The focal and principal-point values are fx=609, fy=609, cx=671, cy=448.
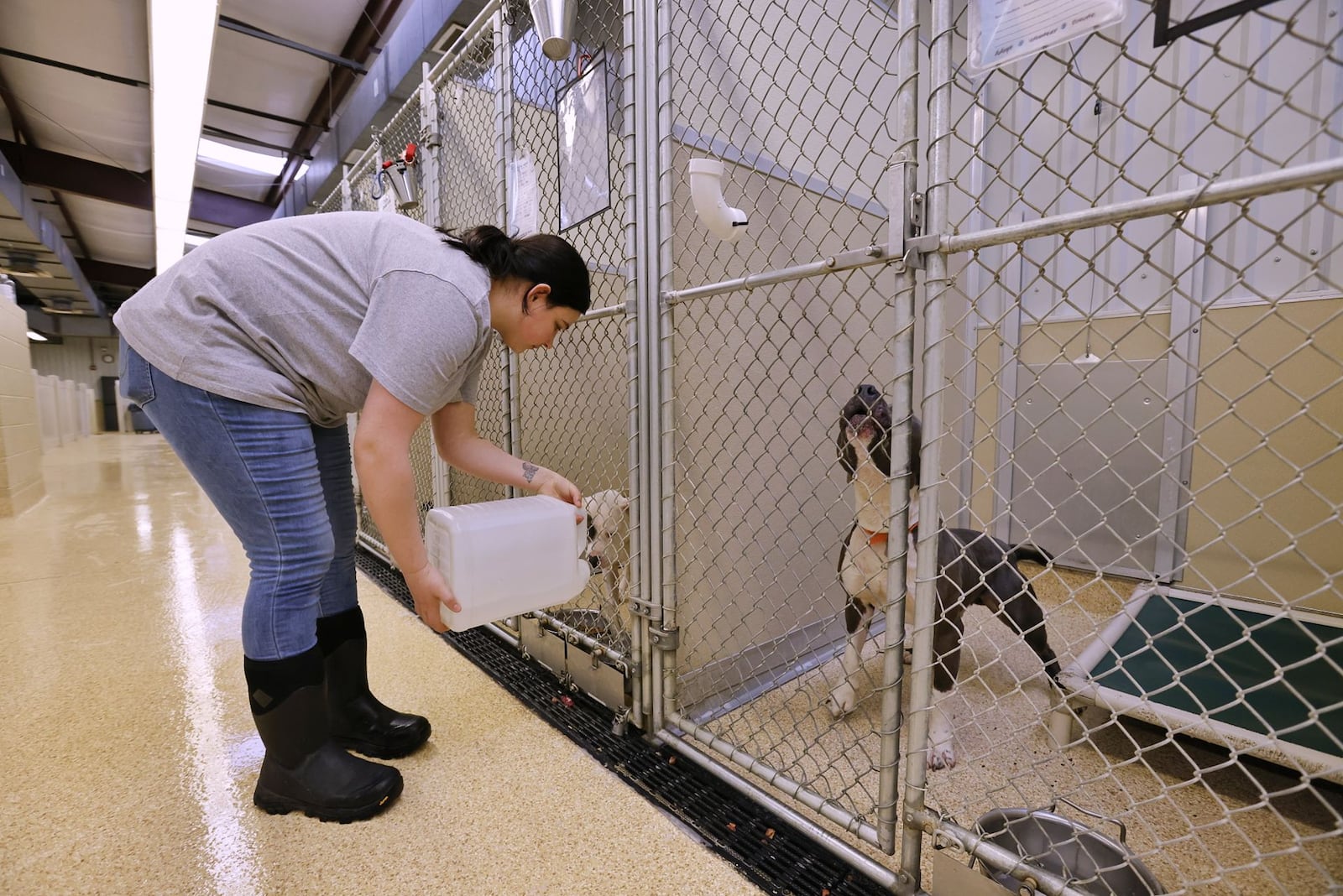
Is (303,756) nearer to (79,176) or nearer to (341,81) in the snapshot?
(341,81)

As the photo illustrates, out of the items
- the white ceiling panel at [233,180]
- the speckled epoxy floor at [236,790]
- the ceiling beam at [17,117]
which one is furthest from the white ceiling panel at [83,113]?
the speckled epoxy floor at [236,790]

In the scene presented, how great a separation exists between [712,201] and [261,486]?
1.04 m

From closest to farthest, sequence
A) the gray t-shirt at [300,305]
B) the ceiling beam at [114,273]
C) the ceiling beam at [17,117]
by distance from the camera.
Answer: the gray t-shirt at [300,305], the ceiling beam at [17,117], the ceiling beam at [114,273]

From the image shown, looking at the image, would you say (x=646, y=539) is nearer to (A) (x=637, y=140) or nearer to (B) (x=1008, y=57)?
(A) (x=637, y=140)

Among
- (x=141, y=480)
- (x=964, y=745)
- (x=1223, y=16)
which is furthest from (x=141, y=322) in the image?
(x=141, y=480)

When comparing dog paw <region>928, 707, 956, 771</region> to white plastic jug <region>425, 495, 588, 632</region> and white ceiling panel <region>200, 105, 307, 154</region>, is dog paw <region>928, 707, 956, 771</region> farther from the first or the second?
white ceiling panel <region>200, 105, 307, 154</region>

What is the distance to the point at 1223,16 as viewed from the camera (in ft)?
2.45

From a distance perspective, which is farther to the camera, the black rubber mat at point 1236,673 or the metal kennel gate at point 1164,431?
the black rubber mat at point 1236,673

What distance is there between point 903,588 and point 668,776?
2.40 feet

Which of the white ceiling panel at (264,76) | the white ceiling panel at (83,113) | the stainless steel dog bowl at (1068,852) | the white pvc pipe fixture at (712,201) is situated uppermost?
the white ceiling panel at (264,76)

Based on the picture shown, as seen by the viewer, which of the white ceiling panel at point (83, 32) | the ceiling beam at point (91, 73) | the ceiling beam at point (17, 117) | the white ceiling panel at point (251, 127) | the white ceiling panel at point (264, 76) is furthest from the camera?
the white ceiling panel at point (251, 127)

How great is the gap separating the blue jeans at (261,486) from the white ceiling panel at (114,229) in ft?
25.6

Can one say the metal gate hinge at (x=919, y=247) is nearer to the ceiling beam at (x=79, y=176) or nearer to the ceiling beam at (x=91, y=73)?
the ceiling beam at (x=91, y=73)

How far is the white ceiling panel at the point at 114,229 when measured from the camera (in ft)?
23.4
